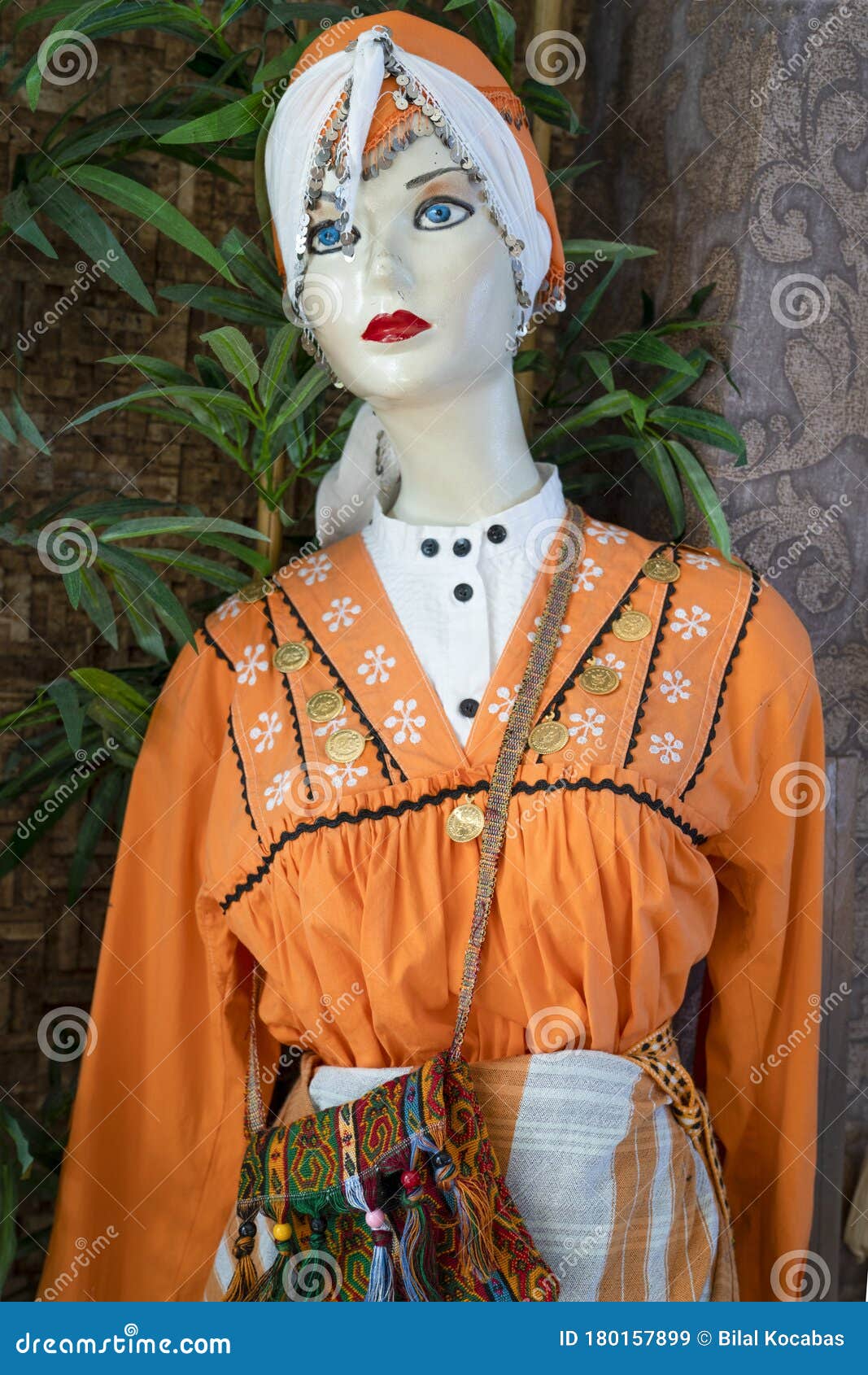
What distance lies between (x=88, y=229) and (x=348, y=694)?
0.64m

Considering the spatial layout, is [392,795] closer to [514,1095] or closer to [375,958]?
[375,958]

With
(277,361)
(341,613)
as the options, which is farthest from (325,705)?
(277,361)

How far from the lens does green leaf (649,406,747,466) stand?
1.77m

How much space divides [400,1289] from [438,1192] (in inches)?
4.1

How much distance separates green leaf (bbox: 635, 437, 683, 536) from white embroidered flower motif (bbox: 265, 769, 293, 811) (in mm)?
657

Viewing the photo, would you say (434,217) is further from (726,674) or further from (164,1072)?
(164,1072)

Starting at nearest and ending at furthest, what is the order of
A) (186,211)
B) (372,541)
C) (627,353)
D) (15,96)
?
1. (372,541)
2. (627,353)
3. (15,96)
4. (186,211)

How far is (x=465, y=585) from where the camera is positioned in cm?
154

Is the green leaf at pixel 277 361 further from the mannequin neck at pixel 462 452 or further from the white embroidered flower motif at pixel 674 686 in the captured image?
the white embroidered flower motif at pixel 674 686

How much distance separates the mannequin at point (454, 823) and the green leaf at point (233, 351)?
9cm

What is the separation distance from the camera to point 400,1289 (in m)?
1.37

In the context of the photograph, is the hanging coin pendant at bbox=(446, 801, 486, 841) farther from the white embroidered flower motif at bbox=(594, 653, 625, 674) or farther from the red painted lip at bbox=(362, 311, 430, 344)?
the red painted lip at bbox=(362, 311, 430, 344)

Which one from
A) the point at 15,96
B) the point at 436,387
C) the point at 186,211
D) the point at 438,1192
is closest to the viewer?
the point at 438,1192

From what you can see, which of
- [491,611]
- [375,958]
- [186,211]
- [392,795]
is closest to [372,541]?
[491,611]
